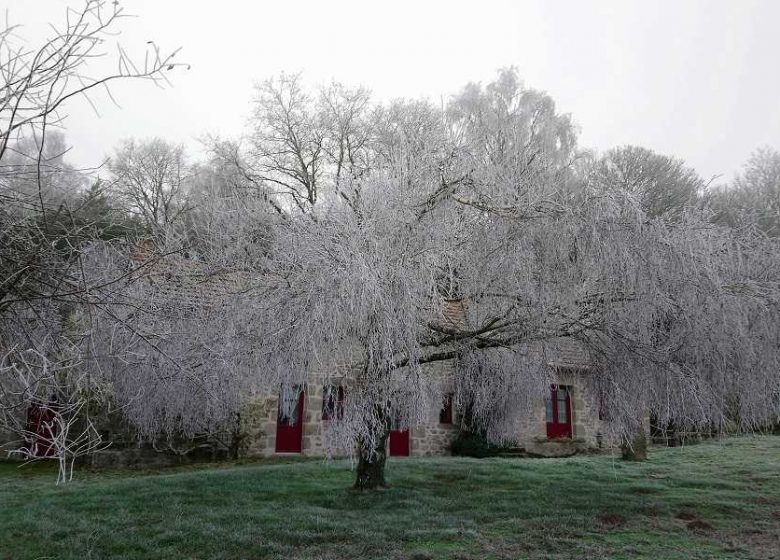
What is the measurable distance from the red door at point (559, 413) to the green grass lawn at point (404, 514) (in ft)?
18.3

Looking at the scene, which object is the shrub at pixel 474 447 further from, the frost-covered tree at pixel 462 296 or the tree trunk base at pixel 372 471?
the frost-covered tree at pixel 462 296

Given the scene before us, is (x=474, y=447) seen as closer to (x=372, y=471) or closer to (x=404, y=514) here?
(x=372, y=471)

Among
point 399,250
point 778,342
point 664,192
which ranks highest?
point 664,192

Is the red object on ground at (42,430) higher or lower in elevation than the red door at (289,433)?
higher

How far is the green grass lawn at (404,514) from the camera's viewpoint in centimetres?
653

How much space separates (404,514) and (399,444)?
803 centimetres

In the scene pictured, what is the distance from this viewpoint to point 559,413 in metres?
17.5

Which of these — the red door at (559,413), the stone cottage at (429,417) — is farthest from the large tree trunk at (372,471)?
the red door at (559,413)

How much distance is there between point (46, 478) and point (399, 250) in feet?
29.4

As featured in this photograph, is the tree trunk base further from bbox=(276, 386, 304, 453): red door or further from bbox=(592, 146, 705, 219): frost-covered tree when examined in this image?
bbox=(592, 146, 705, 219): frost-covered tree

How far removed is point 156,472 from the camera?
12.3 m

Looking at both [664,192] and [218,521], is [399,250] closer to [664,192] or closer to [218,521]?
[218,521]

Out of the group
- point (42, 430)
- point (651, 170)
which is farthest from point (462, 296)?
point (651, 170)

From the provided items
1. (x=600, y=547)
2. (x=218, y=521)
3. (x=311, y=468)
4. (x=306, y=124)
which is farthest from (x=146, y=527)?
(x=306, y=124)
